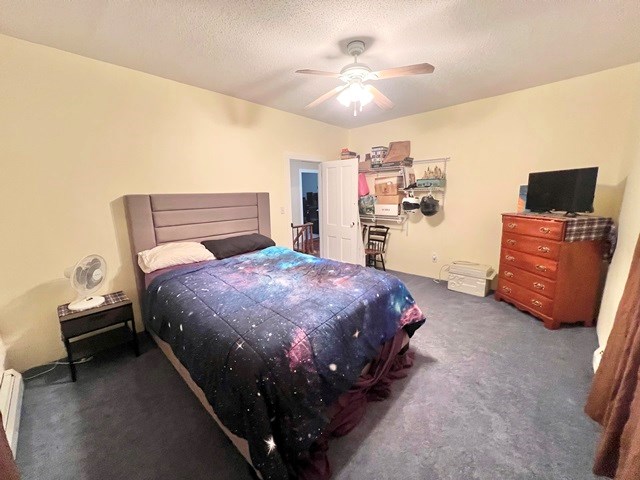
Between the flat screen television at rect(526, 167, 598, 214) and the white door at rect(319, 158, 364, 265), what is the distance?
2.20 m

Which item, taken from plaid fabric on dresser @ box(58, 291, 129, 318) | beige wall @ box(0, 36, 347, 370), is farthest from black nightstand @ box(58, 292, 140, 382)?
beige wall @ box(0, 36, 347, 370)

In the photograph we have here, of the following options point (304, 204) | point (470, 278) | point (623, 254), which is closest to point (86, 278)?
point (470, 278)

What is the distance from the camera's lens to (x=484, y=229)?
3654 millimetres

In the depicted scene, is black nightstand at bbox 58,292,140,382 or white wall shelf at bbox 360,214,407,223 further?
white wall shelf at bbox 360,214,407,223

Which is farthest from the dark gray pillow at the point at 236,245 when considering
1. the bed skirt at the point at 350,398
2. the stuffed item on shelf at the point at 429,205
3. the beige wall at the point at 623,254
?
the beige wall at the point at 623,254

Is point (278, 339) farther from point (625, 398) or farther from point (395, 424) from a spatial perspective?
point (625, 398)

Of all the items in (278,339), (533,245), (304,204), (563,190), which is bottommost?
(278,339)

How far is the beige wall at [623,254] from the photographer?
6.63 feet

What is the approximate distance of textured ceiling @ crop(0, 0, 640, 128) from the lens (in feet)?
5.53

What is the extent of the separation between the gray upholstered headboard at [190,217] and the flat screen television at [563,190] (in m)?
3.16

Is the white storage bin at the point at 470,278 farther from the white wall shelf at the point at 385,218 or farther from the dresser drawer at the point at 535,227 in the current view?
the white wall shelf at the point at 385,218

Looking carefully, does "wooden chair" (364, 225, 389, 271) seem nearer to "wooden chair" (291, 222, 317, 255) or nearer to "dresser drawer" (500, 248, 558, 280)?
"wooden chair" (291, 222, 317, 255)

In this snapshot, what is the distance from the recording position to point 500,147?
337 centimetres

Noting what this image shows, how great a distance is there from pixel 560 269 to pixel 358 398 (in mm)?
2383
